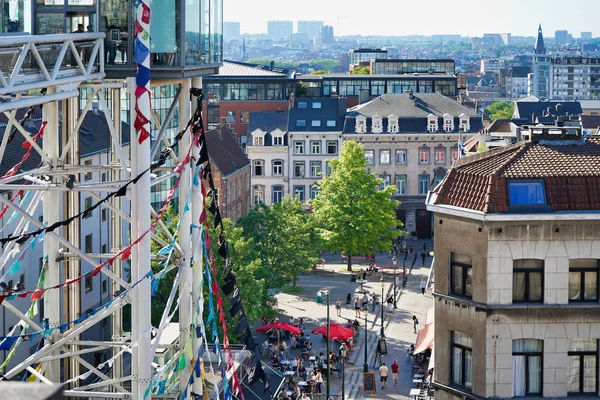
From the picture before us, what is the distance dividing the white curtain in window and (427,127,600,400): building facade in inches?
1.1

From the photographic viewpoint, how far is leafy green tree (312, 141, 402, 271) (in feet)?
313

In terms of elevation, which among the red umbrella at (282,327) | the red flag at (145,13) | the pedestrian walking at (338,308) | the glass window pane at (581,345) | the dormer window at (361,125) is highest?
the red flag at (145,13)

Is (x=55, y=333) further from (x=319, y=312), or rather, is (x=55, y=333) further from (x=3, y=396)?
(x=319, y=312)

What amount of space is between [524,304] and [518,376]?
2012 mm

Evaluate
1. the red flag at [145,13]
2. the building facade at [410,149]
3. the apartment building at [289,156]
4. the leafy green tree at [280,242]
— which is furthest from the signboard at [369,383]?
the apartment building at [289,156]

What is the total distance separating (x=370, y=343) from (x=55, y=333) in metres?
45.1

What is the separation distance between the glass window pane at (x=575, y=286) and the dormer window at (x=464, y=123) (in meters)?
83.0

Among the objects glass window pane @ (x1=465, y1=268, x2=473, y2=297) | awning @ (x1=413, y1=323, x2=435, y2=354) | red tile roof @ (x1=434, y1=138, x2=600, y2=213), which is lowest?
awning @ (x1=413, y1=323, x2=435, y2=354)

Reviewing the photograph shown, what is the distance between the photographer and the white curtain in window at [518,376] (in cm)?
3588

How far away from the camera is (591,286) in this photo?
119 feet

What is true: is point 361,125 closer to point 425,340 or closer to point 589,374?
point 425,340

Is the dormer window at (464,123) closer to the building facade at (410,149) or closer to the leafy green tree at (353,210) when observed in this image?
the building facade at (410,149)

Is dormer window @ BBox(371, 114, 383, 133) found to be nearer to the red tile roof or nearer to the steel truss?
the red tile roof

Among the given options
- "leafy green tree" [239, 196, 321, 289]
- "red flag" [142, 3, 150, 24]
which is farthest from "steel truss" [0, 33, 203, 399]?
"leafy green tree" [239, 196, 321, 289]
